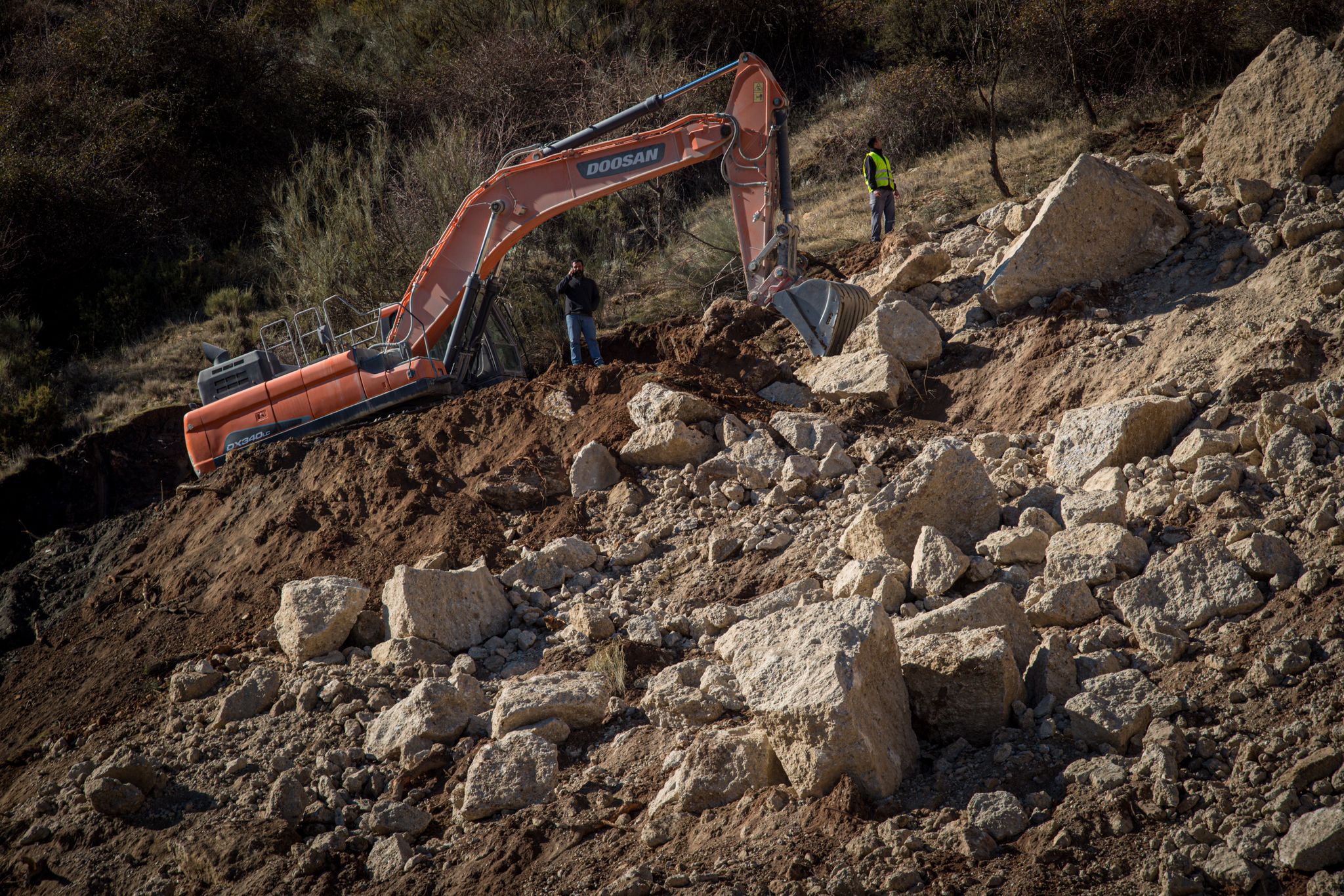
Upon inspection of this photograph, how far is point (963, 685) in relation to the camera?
448 cm

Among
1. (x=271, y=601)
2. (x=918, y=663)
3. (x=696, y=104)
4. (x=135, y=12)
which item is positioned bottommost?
(x=271, y=601)

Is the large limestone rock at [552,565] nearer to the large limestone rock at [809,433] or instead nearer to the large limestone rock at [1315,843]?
the large limestone rock at [809,433]

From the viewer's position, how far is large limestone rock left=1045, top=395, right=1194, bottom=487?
243 inches

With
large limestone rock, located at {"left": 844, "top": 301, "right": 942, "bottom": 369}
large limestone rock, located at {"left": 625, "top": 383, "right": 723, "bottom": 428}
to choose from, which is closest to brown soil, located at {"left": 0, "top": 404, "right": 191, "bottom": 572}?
large limestone rock, located at {"left": 625, "top": 383, "right": 723, "bottom": 428}

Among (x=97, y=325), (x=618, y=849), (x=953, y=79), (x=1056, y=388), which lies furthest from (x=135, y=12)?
(x=618, y=849)

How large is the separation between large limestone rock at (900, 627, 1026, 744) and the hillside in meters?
0.02

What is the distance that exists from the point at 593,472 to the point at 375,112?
14.1m

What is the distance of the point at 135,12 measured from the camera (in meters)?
19.9

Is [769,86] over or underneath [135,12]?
underneath

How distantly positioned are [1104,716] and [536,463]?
215 inches

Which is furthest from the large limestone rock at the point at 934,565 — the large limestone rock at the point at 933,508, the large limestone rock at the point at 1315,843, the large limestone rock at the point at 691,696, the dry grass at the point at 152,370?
the dry grass at the point at 152,370

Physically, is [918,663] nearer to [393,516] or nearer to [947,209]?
[393,516]

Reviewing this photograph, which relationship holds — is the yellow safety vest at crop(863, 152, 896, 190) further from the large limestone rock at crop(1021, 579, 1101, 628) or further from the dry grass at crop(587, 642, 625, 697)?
the dry grass at crop(587, 642, 625, 697)

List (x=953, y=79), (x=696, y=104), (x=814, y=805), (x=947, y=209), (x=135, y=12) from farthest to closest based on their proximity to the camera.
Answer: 1. (x=135, y=12)
2. (x=696, y=104)
3. (x=953, y=79)
4. (x=947, y=209)
5. (x=814, y=805)
